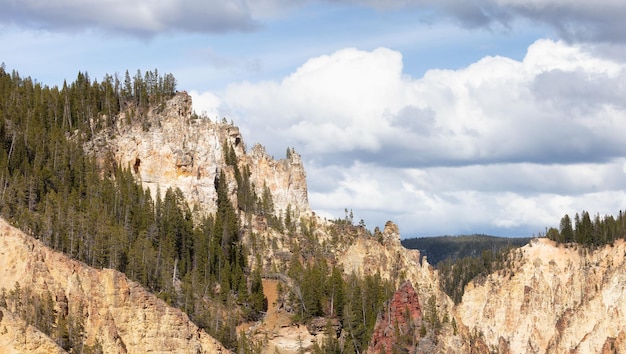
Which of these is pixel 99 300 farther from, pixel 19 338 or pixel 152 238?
pixel 152 238

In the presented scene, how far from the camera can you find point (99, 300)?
141m

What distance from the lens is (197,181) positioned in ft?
644

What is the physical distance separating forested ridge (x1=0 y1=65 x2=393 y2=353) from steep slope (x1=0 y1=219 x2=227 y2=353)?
7972 millimetres

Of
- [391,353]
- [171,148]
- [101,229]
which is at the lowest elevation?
[391,353]

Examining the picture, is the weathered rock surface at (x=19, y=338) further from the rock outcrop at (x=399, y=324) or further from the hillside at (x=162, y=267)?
the rock outcrop at (x=399, y=324)

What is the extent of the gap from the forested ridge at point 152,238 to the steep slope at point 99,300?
7.97 meters

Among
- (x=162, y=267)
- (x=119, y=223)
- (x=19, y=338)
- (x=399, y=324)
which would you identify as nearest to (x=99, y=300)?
(x=19, y=338)

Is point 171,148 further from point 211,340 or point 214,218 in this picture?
point 211,340

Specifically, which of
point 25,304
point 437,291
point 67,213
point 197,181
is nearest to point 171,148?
point 197,181

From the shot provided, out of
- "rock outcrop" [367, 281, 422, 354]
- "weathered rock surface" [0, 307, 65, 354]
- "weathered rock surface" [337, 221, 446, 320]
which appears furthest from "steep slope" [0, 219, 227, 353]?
"weathered rock surface" [337, 221, 446, 320]

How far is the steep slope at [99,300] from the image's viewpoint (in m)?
136

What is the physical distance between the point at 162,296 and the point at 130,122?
167 ft

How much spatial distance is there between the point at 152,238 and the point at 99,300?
128 feet

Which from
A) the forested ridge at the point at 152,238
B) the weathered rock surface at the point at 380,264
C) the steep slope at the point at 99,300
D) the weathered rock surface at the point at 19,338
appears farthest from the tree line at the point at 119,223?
the weathered rock surface at the point at 19,338
